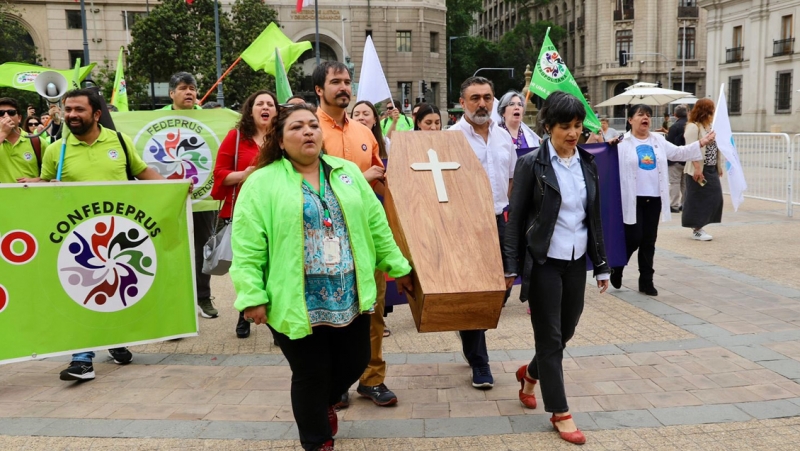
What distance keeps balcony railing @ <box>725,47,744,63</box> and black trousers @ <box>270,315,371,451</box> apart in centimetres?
5274

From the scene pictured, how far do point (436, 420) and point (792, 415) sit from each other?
→ 2093 millimetres

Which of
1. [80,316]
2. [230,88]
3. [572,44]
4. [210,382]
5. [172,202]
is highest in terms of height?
[572,44]

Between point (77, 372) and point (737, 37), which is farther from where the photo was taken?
point (737, 37)

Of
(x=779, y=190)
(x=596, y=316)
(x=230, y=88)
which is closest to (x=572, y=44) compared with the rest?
→ (x=230, y=88)

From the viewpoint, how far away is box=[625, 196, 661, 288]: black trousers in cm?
709

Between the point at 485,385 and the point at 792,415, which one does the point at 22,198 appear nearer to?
the point at 485,385

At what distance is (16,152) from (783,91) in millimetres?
49804

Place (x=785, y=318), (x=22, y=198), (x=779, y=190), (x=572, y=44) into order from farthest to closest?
(x=572, y=44) → (x=779, y=190) → (x=785, y=318) → (x=22, y=198)

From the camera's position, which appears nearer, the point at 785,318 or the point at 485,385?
the point at 485,385

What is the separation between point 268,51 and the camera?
35.8 feet

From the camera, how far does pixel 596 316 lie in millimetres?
6520

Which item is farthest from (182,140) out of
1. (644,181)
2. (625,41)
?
(625,41)

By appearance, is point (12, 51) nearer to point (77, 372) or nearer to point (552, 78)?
point (552, 78)

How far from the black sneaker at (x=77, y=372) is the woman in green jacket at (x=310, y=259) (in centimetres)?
241
